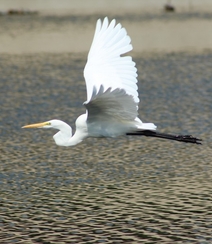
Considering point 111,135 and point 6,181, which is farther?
point 6,181

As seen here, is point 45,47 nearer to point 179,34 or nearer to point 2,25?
point 179,34

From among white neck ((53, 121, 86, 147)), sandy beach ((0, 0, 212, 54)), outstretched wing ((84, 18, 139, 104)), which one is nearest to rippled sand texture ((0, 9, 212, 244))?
white neck ((53, 121, 86, 147))

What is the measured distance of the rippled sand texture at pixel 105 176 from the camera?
7.39 meters

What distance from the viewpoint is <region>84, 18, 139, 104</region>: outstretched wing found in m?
9.05

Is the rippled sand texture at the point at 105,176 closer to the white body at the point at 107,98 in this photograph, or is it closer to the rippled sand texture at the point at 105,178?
the rippled sand texture at the point at 105,178

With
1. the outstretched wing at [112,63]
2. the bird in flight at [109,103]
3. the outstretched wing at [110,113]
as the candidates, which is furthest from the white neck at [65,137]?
the outstretched wing at [112,63]

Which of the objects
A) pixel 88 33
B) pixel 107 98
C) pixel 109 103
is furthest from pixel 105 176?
pixel 88 33

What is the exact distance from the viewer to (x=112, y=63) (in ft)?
30.2

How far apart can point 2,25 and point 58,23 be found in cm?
291

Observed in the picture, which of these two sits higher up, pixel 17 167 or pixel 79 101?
pixel 79 101

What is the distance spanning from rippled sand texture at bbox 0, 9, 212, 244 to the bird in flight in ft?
2.06

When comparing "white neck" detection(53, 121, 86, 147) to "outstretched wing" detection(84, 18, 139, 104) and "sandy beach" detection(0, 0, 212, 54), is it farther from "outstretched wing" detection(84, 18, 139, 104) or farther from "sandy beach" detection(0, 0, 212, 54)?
"sandy beach" detection(0, 0, 212, 54)

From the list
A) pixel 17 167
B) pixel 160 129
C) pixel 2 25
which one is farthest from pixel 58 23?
pixel 17 167

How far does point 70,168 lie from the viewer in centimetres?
1004
